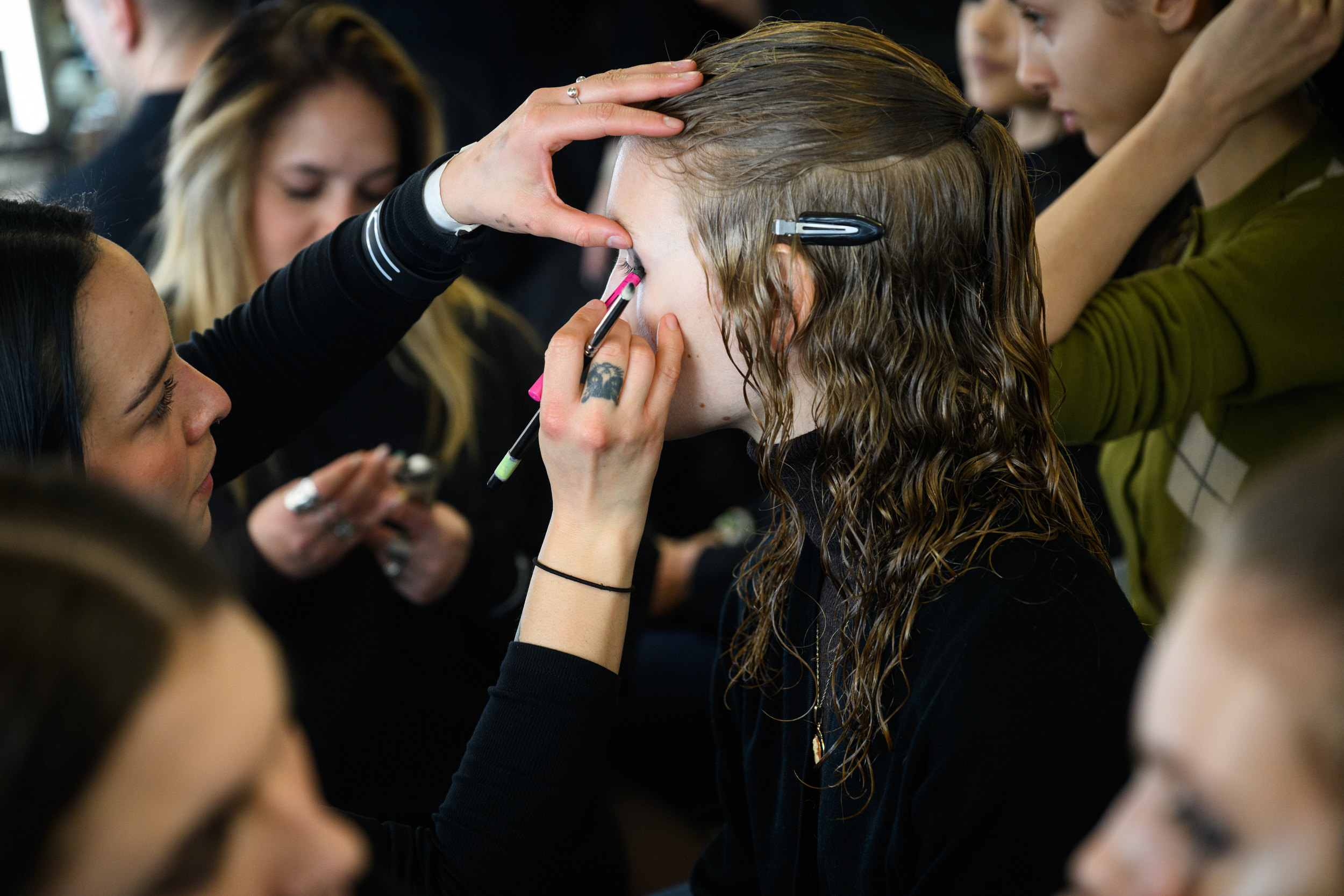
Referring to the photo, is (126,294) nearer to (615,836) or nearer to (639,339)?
(639,339)

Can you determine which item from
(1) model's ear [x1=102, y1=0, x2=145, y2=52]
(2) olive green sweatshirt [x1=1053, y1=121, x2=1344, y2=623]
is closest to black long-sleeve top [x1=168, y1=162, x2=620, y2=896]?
(2) olive green sweatshirt [x1=1053, y1=121, x2=1344, y2=623]

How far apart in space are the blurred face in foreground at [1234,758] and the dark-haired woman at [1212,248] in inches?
28.1

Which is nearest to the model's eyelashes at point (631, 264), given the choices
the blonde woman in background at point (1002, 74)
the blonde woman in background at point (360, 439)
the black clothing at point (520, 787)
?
the black clothing at point (520, 787)

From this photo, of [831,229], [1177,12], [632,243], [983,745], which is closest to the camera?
[983,745]

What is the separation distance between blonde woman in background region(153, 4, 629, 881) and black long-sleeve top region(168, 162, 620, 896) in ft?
0.62

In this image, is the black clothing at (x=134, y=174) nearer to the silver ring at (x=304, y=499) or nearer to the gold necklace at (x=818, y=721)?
the silver ring at (x=304, y=499)

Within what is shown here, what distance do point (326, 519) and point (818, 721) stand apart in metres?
0.72

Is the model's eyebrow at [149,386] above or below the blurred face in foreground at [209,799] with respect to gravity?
below

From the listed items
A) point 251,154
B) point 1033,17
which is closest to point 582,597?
point 1033,17

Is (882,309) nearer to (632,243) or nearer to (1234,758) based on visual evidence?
(632,243)

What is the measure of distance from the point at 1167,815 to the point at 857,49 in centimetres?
76

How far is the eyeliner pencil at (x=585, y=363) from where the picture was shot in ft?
3.13

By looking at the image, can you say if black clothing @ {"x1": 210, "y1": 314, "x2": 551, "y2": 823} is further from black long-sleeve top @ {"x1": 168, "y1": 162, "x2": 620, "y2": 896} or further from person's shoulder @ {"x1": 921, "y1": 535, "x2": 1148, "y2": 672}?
person's shoulder @ {"x1": 921, "y1": 535, "x2": 1148, "y2": 672}

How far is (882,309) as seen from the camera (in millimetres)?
988
